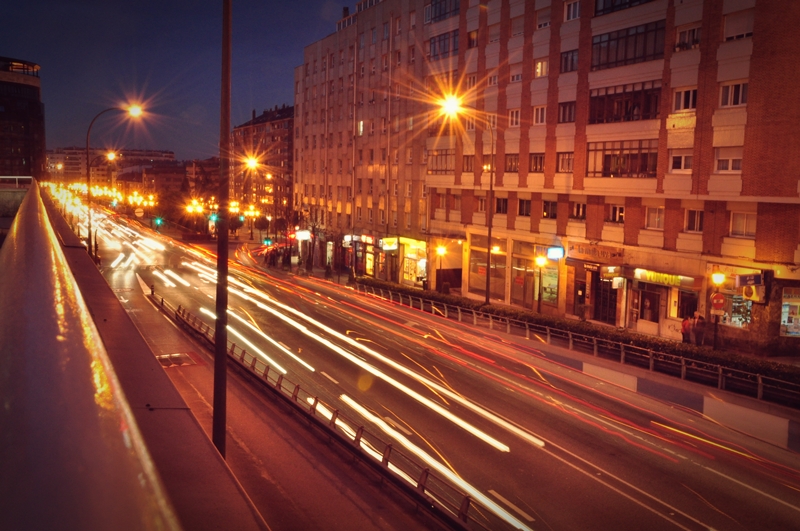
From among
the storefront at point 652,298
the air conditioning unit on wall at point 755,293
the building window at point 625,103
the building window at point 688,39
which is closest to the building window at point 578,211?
the storefront at point 652,298

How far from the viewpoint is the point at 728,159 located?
1037 inches

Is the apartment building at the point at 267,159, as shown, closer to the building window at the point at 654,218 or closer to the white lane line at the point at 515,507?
the building window at the point at 654,218

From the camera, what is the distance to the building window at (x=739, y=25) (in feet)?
82.1

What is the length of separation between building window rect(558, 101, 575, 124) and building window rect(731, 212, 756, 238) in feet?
34.7

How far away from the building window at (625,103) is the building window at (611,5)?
145 inches

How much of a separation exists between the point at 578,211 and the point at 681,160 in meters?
6.79

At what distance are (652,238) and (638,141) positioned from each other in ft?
15.1

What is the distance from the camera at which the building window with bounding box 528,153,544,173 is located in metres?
36.4

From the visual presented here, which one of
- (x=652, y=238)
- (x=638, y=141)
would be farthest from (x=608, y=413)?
(x=638, y=141)

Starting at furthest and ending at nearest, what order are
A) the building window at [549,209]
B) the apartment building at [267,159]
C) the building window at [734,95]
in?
the apartment building at [267,159]
the building window at [549,209]
the building window at [734,95]

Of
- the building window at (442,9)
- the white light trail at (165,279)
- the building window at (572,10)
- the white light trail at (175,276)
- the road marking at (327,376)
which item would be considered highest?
the building window at (442,9)

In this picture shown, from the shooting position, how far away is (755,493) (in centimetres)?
1291

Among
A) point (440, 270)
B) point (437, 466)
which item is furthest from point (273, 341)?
point (440, 270)

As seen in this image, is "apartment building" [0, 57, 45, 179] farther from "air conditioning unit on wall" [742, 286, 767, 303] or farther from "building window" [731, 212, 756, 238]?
"air conditioning unit on wall" [742, 286, 767, 303]
